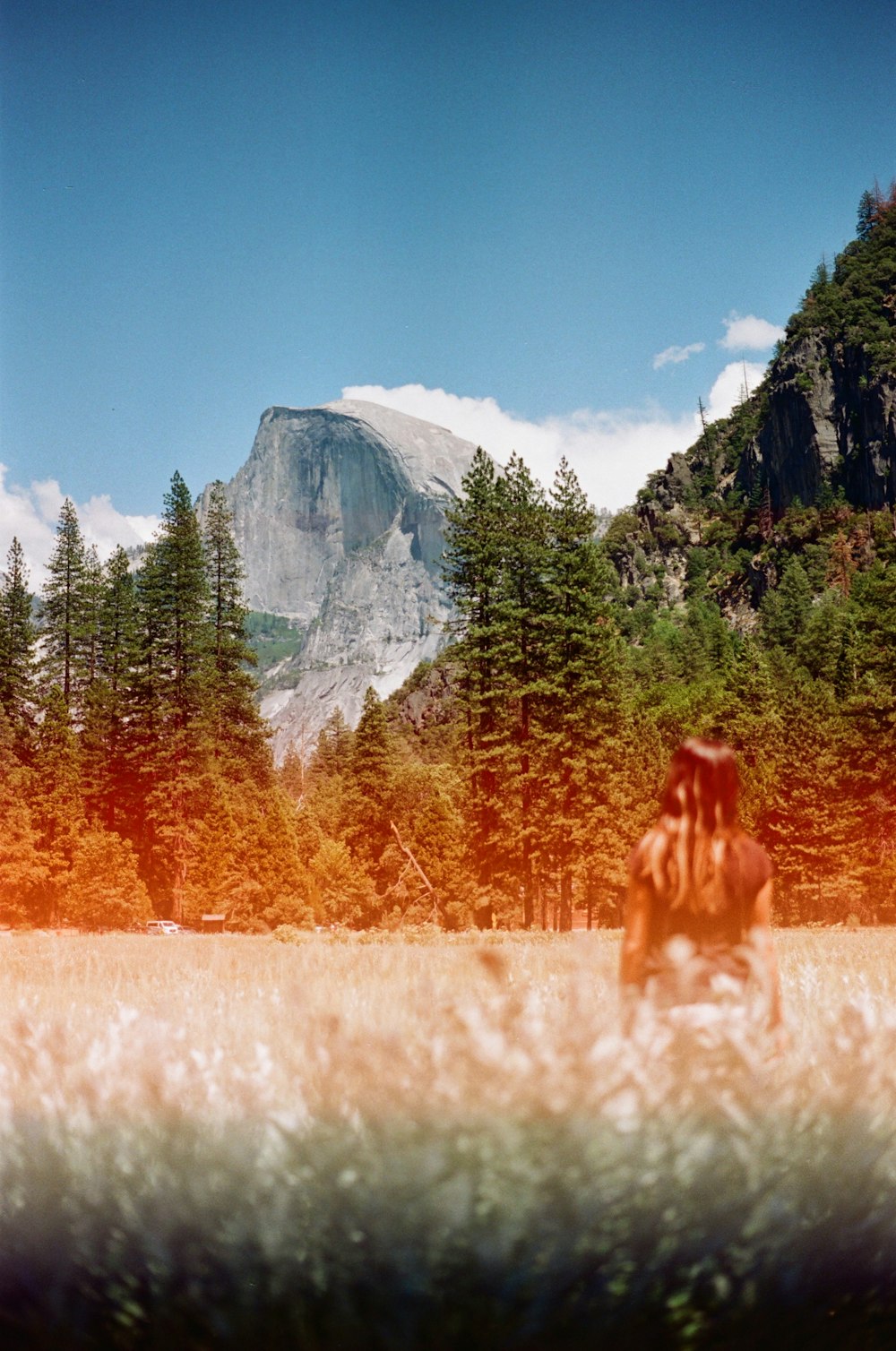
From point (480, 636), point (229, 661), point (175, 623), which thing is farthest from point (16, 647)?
point (480, 636)

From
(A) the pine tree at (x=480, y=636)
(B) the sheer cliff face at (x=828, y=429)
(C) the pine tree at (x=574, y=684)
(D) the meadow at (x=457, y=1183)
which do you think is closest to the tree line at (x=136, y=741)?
(A) the pine tree at (x=480, y=636)

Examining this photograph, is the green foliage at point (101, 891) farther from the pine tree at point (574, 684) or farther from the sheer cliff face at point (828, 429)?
the sheer cliff face at point (828, 429)

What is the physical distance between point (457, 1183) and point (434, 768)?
4393 cm

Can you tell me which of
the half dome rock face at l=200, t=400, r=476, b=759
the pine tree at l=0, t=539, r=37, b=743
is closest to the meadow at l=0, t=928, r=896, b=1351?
the pine tree at l=0, t=539, r=37, b=743

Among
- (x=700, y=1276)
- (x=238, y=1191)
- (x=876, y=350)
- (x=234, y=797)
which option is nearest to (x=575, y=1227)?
(x=700, y=1276)

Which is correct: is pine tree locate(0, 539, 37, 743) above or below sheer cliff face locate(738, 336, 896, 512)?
below

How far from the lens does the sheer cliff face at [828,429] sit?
11281 cm

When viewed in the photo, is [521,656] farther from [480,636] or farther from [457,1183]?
[457,1183]

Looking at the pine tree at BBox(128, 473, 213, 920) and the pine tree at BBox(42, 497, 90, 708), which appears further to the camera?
the pine tree at BBox(42, 497, 90, 708)

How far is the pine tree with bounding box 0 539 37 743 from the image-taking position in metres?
36.6

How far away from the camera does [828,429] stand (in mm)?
121938

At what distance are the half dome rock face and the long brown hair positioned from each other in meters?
93.2

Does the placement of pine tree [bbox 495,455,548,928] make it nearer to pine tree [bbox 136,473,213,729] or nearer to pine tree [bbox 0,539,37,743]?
pine tree [bbox 136,473,213,729]

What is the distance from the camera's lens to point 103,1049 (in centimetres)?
322
